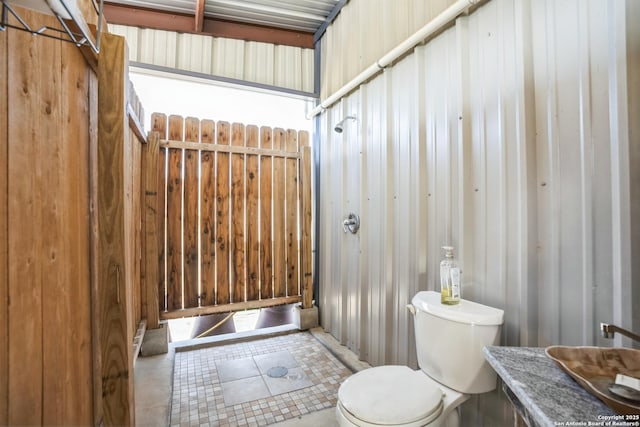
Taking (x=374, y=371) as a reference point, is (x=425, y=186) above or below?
above

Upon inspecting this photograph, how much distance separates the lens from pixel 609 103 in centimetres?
102

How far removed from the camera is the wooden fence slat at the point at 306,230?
303 centimetres

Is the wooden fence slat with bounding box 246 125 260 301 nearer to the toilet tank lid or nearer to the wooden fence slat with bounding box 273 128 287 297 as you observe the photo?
the wooden fence slat with bounding box 273 128 287 297

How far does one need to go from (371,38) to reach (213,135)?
1.66 m

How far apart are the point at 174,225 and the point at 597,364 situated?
9.31 feet

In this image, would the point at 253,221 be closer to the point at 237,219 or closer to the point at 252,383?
the point at 237,219

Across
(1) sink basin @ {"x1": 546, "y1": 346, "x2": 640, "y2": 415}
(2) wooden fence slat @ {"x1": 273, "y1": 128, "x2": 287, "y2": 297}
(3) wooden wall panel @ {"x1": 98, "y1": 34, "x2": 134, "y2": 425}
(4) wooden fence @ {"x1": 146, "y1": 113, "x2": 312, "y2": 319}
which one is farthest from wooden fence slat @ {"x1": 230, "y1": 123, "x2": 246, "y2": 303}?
(1) sink basin @ {"x1": 546, "y1": 346, "x2": 640, "y2": 415}

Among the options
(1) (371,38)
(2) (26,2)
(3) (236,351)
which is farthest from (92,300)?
(1) (371,38)

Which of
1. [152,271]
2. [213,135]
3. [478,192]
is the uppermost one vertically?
[213,135]

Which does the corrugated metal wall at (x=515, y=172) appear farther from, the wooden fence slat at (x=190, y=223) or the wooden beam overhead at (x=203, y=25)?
the wooden fence slat at (x=190, y=223)

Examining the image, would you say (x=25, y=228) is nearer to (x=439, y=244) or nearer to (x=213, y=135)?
(x=439, y=244)

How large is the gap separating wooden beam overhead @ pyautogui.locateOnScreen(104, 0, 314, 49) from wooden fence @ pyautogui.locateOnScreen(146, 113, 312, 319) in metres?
0.88

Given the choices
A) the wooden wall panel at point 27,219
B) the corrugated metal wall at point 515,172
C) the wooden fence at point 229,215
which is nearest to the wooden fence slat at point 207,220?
the wooden fence at point 229,215

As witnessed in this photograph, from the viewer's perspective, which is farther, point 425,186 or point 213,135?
point 213,135
